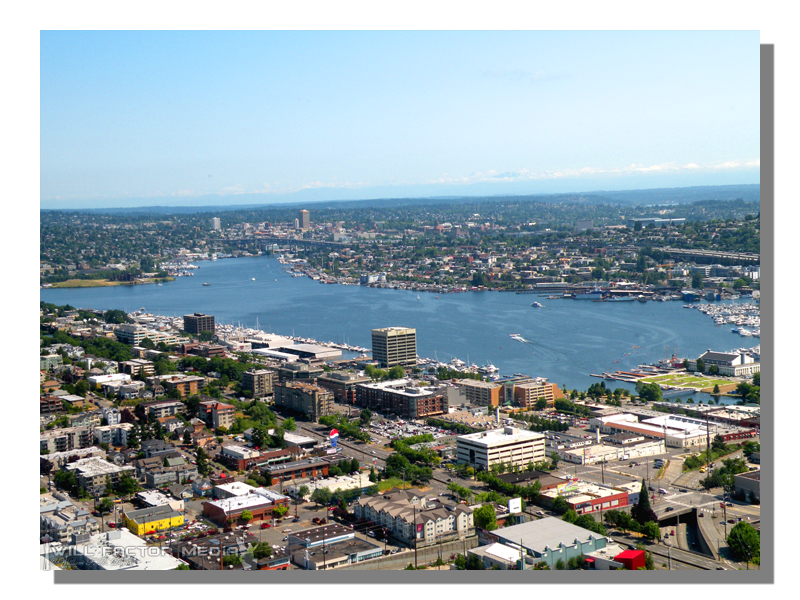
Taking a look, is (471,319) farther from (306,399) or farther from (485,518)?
(485,518)

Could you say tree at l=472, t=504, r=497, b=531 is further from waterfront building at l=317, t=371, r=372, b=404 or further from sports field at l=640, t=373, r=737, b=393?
sports field at l=640, t=373, r=737, b=393

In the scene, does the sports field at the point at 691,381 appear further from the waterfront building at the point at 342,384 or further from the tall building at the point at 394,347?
the waterfront building at the point at 342,384

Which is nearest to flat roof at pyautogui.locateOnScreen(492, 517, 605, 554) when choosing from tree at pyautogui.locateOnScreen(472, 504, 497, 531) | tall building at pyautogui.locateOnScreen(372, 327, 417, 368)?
tree at pyautogui.locateOnScreen(472, 504, 497, 531)

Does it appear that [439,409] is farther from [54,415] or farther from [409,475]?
[54,415]

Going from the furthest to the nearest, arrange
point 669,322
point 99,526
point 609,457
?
1. point 669,322
2. point 609,457
3. point 99,526

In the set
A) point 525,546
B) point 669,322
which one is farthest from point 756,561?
point 669,322

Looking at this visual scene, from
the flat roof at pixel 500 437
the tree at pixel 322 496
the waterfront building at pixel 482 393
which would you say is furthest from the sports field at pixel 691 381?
the tree at pixel 322 496
